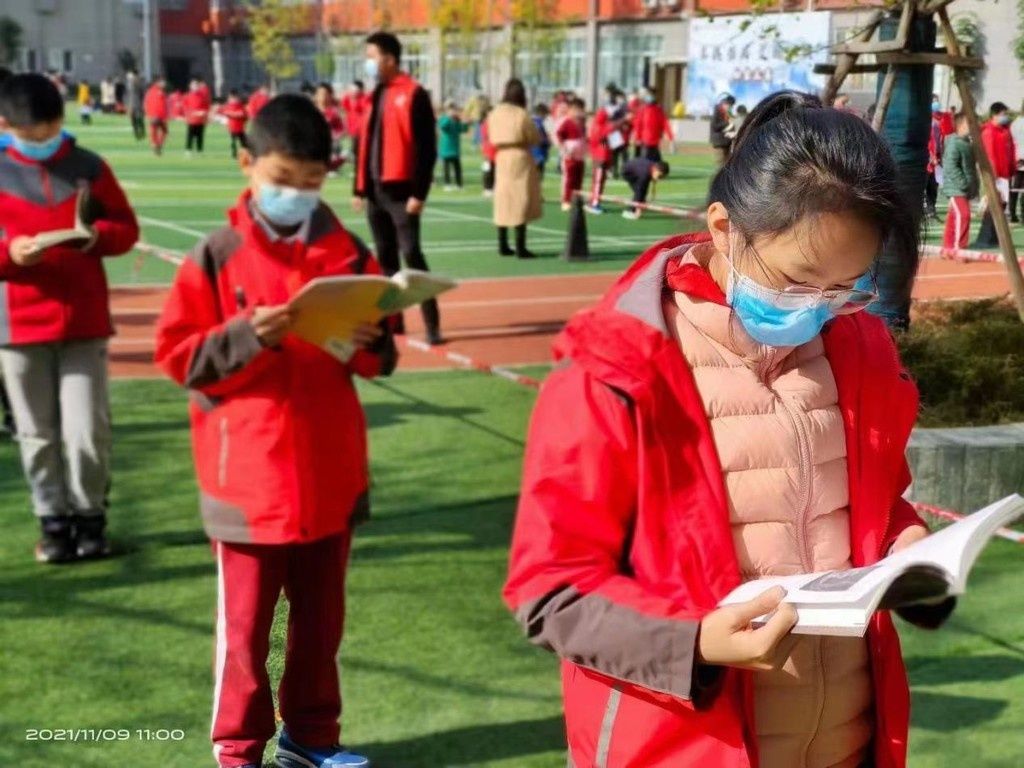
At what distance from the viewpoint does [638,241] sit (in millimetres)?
15727

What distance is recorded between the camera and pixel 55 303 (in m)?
5.33

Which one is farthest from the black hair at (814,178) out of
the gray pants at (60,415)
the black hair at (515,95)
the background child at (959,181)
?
the black hair at (515,95)

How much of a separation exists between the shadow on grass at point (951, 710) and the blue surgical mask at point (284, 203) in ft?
7.94

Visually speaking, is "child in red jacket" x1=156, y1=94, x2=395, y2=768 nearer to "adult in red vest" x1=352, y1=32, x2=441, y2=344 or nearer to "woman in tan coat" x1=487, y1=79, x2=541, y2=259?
"adult in red vest" x1=352, y1=32, x2=441, y2=344

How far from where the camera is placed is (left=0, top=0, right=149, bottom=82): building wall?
75.6 meters

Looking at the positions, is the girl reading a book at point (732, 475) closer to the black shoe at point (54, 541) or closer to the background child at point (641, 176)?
the black shoe at point (54, 541)

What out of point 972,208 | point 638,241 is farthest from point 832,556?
point 638,241

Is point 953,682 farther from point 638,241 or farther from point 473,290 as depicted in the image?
point 638,241

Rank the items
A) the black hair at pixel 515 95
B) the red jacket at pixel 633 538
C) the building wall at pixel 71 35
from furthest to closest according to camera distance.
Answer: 1. the building wall at pixel 71 35
2. the black hair at pixel 515 95
3. the red jacket at pixel 633 538

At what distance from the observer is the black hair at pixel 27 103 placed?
532 cm

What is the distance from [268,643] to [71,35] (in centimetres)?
7923

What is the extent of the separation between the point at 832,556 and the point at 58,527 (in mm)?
4150

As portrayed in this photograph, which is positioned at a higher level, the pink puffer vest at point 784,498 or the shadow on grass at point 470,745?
the pink puffer vest at point 784,498

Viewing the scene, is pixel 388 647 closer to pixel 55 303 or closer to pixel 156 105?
pixel 55 303
